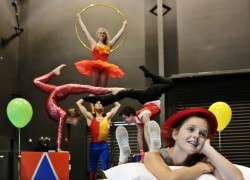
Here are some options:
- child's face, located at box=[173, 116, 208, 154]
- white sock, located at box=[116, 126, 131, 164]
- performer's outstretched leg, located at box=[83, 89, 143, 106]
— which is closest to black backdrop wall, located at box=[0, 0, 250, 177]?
white sock, located at box=[116, 126, 131, 164]

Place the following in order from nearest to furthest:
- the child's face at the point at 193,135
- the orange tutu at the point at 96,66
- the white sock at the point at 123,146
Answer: the child's face at the point at 193,135 → the white sock at the point at 123,146 → the orange tutu at the point at 96,66

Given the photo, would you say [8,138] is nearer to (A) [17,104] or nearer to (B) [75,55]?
(A) [17,104]

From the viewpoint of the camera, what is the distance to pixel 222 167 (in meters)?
1.85

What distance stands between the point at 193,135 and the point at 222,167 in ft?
0.71

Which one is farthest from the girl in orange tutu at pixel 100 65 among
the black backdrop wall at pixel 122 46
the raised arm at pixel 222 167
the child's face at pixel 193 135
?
the raised arm at pixel 222 167

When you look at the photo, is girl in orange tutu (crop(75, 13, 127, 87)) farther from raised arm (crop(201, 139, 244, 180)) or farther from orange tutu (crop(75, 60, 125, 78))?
raised arm (crop(201, 139, 244, 180))

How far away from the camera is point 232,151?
653 cm

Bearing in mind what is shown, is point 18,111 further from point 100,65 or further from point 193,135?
point 193,135

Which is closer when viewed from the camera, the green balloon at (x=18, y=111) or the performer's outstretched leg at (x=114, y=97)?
the performer's outstretched leg at (x=114, y=97)

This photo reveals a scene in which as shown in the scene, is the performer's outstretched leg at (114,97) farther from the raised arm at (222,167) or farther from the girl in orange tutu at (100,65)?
the raised arm at (222,167)

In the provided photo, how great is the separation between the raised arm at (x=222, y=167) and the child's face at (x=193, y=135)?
0.13 feet

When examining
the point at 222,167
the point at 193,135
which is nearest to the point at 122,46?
the point at 193,135

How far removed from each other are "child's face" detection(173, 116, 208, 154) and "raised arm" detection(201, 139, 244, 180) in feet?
0.13

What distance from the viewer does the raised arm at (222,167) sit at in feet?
5.99
